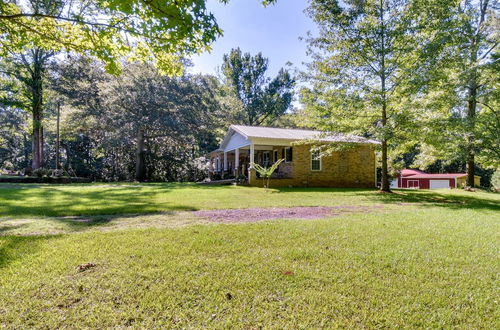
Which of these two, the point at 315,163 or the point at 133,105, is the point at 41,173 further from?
the point at 315,163

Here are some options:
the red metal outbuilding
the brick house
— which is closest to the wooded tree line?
the brick house

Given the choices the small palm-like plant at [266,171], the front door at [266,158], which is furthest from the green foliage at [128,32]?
the front door at [266,158]

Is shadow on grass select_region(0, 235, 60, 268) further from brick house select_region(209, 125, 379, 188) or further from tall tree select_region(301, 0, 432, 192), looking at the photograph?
brick house select_region(209, 125, 379, 188)

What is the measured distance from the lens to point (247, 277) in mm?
2646

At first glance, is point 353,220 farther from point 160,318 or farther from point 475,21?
point 475,21

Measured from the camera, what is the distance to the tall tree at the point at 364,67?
10828 millimetres

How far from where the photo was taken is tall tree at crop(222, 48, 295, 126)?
3384 centimetres

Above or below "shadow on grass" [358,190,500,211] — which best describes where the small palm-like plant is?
above

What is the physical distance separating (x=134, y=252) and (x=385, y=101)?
11090mm

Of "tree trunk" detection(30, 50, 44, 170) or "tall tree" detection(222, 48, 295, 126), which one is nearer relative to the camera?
"tree trunk" detection(30, 50, 44, 170)

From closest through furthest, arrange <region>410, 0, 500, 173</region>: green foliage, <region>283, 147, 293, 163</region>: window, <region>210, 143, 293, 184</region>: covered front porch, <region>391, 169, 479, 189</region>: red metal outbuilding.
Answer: <region>410, 0, 500, 173</region>: green foliage < <region>210, 143, 293, 184</region>: covered front porch < <region>283, 147, 293, 163</region>: window < <region>391, 169, 479, 189</region>: red metal outbuilding

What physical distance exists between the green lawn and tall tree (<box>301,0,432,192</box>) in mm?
7727

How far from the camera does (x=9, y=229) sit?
440 cm

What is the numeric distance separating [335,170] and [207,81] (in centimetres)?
1454
